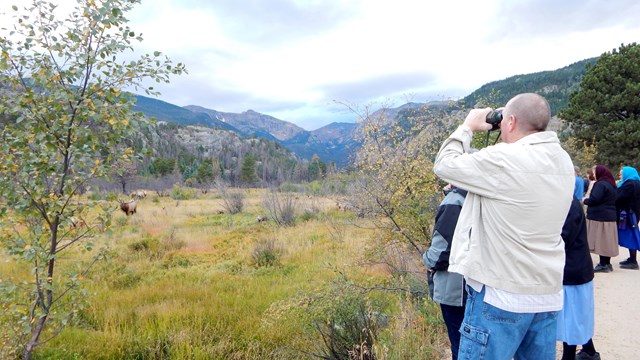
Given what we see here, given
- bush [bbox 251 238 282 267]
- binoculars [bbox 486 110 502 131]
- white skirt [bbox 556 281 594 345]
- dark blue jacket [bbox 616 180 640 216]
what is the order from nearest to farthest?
binoculars [bbox 486 110 502 131]
white skirt [bbox 556 281 594 345]
dark blue jacket [bbox 616 180 640 216]
bush [bbox 251 238 282 267]

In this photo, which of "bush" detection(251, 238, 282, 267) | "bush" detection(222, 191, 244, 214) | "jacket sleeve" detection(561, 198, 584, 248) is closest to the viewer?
"jacket sleeve" detection(561, 198, 584, 248)

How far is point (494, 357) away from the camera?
1661mm

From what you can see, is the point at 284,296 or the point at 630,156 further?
the point at 630,156

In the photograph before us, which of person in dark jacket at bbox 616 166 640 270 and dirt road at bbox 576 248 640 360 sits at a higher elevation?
person in dark jacket at bbox 616 166 640 270

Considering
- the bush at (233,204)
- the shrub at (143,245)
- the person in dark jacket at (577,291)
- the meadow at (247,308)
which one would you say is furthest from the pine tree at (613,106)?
the shrub at (143,245)

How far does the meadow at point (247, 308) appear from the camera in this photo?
165 inches

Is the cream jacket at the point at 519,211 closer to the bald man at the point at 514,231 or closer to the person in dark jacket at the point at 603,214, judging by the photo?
the bald man at the point at 514,231

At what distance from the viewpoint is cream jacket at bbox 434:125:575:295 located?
5.23ft

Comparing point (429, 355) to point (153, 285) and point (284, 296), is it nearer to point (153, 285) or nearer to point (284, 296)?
point (284, 296)

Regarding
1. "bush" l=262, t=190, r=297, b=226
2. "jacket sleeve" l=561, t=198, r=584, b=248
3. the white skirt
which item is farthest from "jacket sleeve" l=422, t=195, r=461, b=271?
"bush" l=262, t=190, r=297, b=226

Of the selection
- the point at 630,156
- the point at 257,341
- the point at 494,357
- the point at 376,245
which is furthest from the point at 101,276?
the point at 630,156

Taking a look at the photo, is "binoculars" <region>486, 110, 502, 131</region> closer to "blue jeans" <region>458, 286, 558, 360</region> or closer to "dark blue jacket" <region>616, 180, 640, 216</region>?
"blue jeans" <region>458, 286, 558, 360</region>

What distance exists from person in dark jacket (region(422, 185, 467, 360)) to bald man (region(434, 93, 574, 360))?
0.58 m

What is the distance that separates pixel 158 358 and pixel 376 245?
3.17 m
